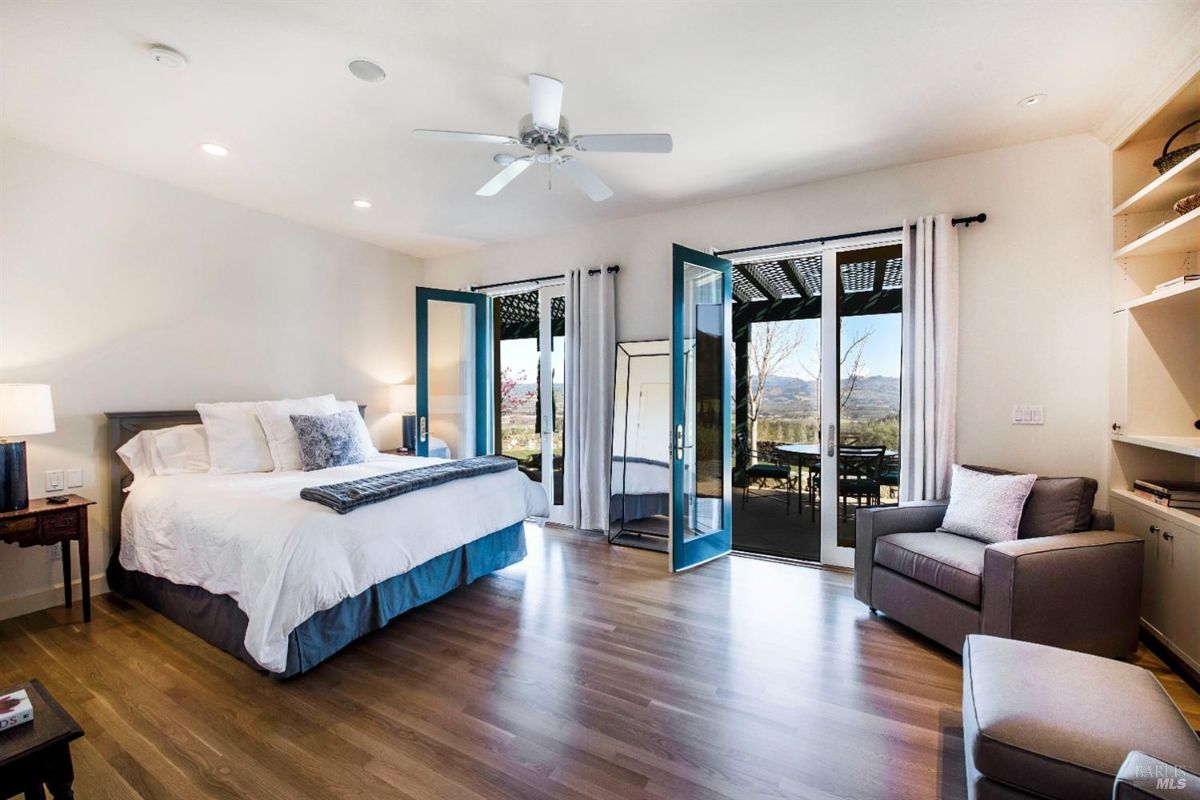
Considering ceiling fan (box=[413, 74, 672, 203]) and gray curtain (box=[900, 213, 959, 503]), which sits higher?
ceiling fan (box=[413, 74, 672, 203])

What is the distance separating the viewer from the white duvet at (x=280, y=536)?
2.16 m

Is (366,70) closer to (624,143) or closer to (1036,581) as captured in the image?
(624,143)

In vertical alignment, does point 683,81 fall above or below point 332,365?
above

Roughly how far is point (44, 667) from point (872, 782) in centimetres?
361

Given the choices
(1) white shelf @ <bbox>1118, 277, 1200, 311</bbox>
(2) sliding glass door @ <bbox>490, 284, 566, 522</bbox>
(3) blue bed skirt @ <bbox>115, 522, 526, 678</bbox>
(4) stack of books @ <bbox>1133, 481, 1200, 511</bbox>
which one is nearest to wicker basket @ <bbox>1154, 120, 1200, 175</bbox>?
(1) white shelf @ <bbox>1118, 277, 1200, 311</bbox>

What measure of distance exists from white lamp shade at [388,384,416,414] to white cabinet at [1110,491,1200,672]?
5337 mm

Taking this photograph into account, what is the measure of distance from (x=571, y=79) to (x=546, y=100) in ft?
1.18

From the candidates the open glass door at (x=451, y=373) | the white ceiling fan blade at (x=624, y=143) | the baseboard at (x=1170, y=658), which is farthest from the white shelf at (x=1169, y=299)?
the open glass door at (x=451, y=373)

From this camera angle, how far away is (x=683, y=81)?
2.46 meters

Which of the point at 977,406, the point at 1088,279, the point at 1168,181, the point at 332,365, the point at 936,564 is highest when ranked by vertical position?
the point at 1168,181

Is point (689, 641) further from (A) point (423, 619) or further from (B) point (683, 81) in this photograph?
(B) point (683, 81)

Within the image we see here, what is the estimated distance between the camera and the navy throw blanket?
95.3 inches

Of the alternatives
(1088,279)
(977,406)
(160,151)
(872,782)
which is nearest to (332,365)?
(160,151)

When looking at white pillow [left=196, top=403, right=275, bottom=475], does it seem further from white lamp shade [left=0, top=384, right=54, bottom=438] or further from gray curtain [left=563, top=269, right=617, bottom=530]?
gray curtain [left=563, top=269, right=617, bottom=530]
